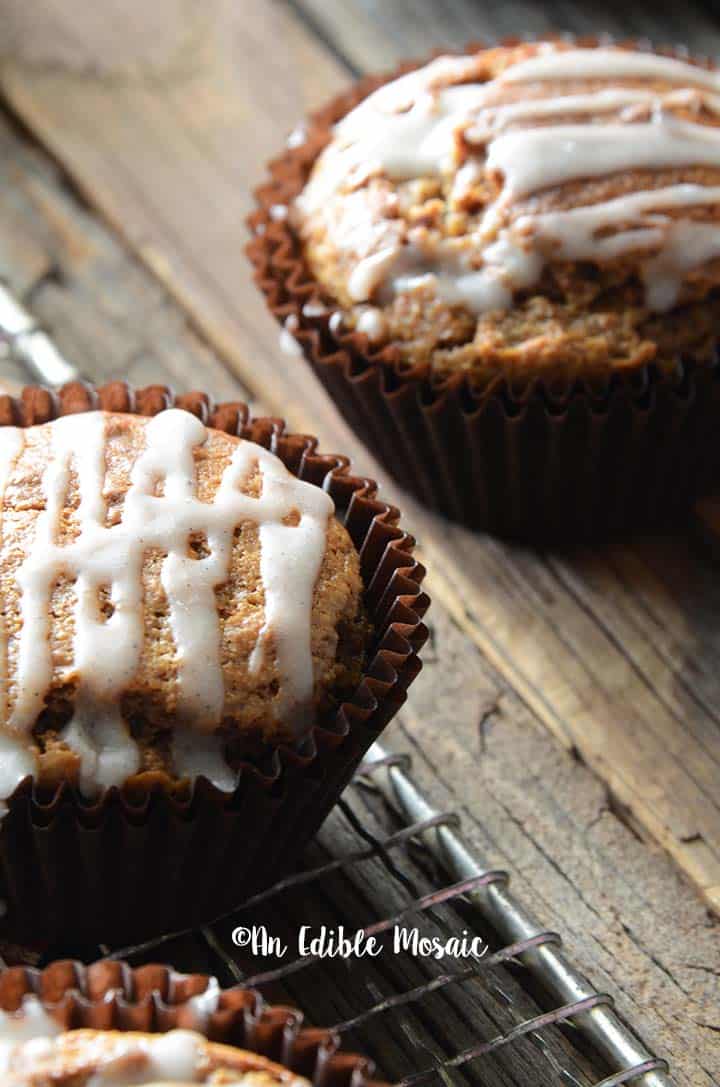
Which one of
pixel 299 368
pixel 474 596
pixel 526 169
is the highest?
pixel 299 368

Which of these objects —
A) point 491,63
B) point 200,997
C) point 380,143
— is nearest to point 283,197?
point 380,143

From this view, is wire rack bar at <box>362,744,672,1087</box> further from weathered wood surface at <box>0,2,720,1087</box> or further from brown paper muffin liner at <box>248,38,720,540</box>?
brown paper muffin liner at <box>248,38,720,540</box>

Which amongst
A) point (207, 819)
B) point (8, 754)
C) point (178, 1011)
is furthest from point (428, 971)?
point (8, 754)

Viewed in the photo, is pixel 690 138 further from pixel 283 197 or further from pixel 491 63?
pixel 283 197

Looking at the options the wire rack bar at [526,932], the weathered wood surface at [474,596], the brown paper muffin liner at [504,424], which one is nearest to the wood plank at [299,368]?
the weathered wood surface at [474,596]

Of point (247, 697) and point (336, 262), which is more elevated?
point (336, 262)

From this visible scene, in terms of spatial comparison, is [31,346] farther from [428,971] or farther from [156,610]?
[428,971]

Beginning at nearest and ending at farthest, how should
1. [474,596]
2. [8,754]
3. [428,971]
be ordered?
[8,754] < [428,971] < [474,596]
